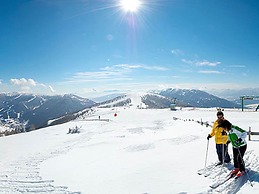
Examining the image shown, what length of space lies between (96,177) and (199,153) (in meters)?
6.63

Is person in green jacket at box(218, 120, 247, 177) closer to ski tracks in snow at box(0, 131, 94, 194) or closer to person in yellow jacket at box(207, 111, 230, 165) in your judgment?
person in yellow jacket at box(207, 111, 230, 165)

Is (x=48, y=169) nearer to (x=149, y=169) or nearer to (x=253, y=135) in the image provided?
(x=149, y=169)

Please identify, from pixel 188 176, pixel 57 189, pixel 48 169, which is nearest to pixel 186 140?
pixel 188 176

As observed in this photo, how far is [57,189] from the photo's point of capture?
10.4m

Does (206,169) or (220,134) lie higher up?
(220,134)

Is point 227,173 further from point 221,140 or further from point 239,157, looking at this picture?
point 221,140

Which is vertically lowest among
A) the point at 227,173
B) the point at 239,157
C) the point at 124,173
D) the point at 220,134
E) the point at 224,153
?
the point at 124,173

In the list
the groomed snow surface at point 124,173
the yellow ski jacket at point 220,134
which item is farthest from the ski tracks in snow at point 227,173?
the yellow ski jacket at point 220,134

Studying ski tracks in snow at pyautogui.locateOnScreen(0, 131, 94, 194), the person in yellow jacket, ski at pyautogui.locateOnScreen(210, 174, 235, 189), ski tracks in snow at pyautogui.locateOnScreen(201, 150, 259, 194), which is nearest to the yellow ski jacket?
the person in yellow jacket

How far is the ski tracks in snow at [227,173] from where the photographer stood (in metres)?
8.65

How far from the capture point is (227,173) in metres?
10.0

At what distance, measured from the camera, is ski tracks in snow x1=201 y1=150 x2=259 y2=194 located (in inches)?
340

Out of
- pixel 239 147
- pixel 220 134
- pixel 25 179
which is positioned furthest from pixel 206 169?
pixel 25 179

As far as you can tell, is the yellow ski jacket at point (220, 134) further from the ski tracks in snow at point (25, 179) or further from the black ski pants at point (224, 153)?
the ski tracks in snow at point (25, 179)
